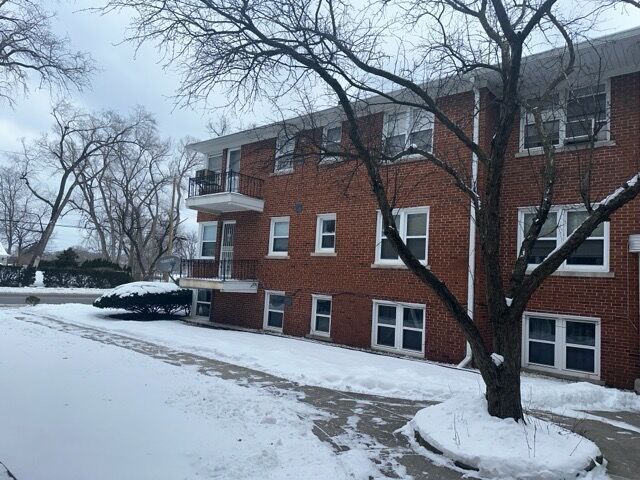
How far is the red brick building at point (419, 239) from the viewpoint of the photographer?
947 centimetres

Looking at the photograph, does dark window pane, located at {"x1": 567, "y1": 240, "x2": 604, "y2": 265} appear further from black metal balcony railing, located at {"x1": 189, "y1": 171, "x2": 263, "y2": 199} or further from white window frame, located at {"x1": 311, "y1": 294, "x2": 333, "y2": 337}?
black metal balcony railing, located at {"x1": 189, "y1": 171, "x2": 263, "y2": 199}

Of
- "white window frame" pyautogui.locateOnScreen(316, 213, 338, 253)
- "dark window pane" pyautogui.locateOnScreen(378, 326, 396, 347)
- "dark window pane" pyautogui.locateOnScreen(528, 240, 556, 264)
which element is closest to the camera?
"dark window pane" pyautogui.locateOnScreen(528, 240, 556, 264)

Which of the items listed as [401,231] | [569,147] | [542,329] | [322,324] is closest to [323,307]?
[322,324]

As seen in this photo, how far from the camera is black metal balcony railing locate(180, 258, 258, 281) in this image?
16312mm

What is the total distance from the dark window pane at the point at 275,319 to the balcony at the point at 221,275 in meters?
1.03

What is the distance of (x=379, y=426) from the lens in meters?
6.27

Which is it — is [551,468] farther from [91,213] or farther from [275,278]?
[91,213]

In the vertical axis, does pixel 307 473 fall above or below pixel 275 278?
below

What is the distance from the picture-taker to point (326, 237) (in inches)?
567

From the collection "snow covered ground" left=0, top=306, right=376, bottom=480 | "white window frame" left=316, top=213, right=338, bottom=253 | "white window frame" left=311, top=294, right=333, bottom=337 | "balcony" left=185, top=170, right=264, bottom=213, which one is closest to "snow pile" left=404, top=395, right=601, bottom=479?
"snow covered ground" left=0, top=306, right=376, bottom=480

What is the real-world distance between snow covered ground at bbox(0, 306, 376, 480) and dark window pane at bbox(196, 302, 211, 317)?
9941 mm

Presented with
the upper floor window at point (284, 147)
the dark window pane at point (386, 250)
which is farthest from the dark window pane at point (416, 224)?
the upper floor window at point (284, 147)

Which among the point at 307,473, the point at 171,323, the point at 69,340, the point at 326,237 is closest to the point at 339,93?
the point at 307,473

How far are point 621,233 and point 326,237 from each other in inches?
302
